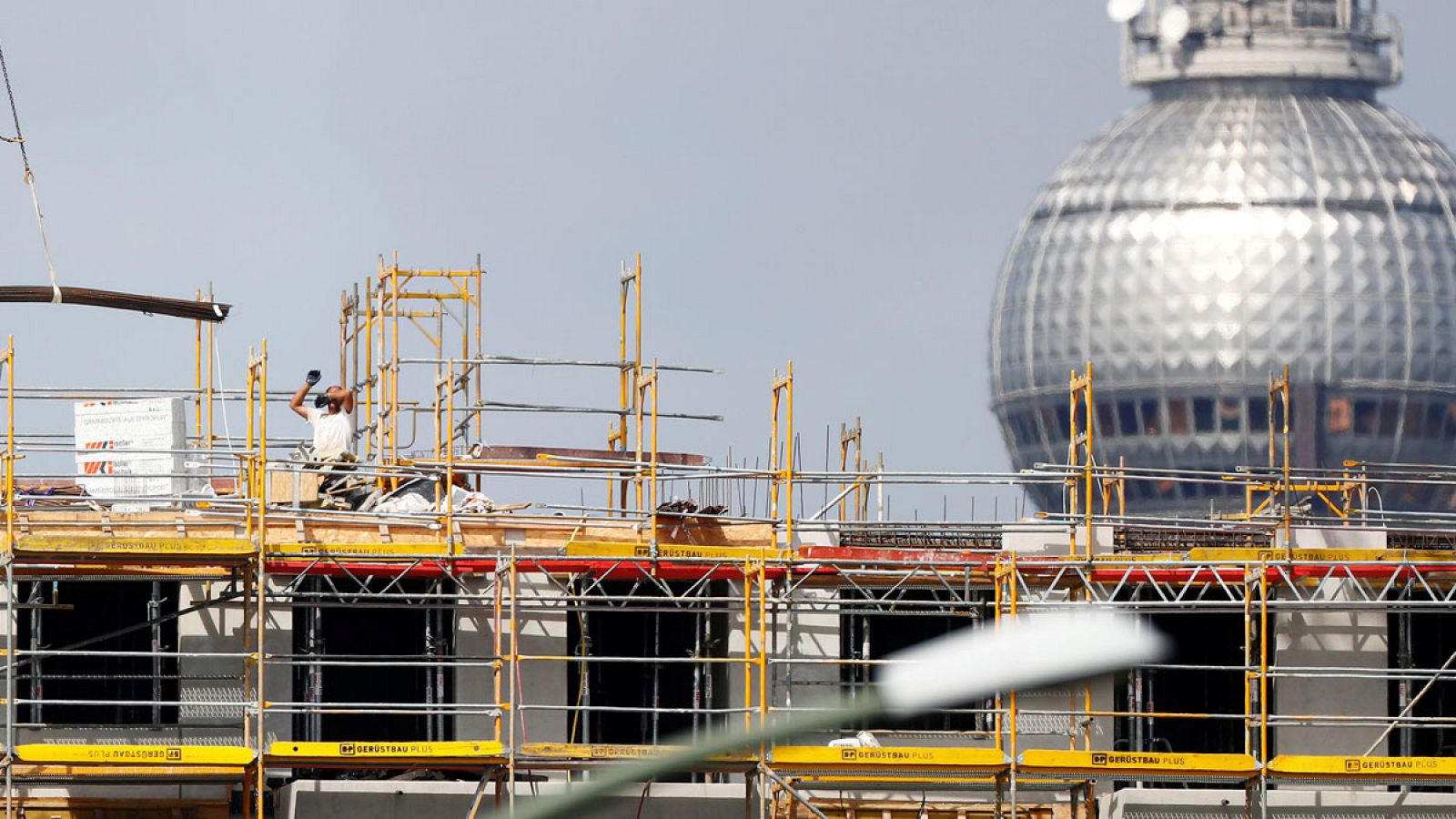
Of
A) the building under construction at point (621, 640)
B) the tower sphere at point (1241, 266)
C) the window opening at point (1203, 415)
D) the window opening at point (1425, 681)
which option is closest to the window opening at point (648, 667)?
the building under construction at point (621, 640)

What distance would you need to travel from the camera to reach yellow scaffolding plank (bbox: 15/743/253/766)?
32062mm

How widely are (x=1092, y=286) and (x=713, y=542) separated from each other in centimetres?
9579

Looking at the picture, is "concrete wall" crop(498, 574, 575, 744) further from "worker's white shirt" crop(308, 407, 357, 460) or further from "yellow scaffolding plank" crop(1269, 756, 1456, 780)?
"yellow scaffolding plank" crop(1269, 756, 1456, 780)

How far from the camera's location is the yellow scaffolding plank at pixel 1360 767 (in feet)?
113

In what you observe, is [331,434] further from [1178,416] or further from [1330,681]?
[1178,416]

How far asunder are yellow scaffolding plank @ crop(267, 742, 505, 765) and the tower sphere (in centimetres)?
8955

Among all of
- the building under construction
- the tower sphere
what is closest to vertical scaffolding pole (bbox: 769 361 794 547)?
the building under construction

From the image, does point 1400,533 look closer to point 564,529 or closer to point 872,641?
point 872,641

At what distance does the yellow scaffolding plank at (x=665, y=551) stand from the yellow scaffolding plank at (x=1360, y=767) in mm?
5472

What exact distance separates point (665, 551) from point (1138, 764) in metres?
5.18

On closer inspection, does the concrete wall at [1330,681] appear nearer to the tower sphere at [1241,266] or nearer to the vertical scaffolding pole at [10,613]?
the vertical scaffolding pole at [10,613]

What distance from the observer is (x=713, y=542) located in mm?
37062

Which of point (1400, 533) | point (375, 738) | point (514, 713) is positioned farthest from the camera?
point (1400, 533)

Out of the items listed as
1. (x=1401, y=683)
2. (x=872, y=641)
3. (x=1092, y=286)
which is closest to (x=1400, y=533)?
(x=1401, y=683)
